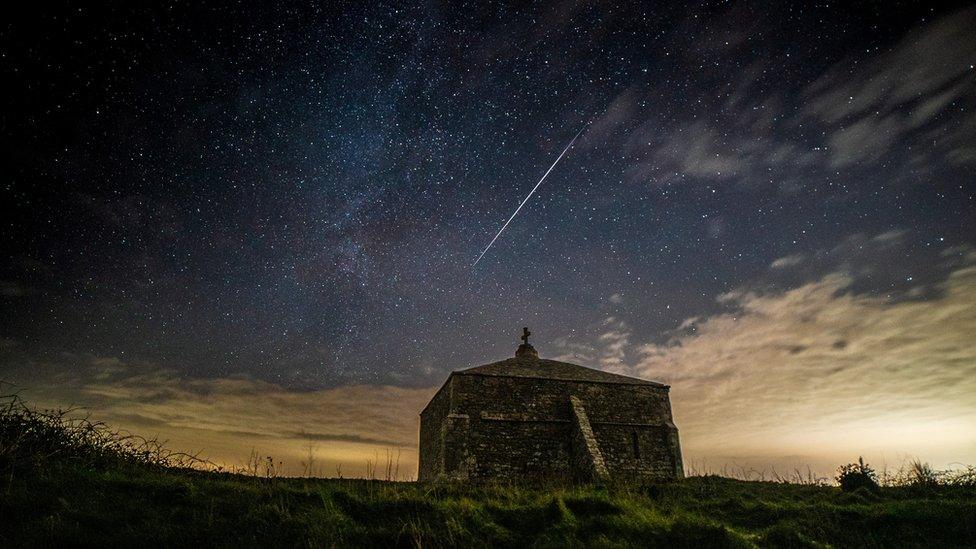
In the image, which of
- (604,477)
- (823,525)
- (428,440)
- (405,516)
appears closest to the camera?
(405,516)

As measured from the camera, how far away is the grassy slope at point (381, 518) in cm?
654

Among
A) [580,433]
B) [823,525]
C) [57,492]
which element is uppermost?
[580,433]

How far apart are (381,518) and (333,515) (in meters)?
0.80

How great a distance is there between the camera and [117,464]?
9531 millimetres

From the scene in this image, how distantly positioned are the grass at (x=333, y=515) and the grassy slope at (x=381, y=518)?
2 cm

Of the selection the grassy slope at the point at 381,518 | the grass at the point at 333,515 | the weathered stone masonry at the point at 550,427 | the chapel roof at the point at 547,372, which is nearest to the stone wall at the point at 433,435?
the weathered stone masonry at the point at 550,427

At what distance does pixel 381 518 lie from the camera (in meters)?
7.74

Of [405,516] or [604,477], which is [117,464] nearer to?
Answer: [405,516]

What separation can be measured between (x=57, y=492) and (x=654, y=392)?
22.6 metres

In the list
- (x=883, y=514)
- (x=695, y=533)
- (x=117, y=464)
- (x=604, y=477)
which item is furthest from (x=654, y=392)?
(x=117, y=464)

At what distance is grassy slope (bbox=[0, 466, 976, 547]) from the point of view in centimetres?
654

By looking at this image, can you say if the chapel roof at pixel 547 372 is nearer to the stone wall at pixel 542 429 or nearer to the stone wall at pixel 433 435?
the stone wall at pixel 542 429

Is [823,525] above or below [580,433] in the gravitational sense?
below

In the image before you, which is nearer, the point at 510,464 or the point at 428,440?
the point at 510,464
